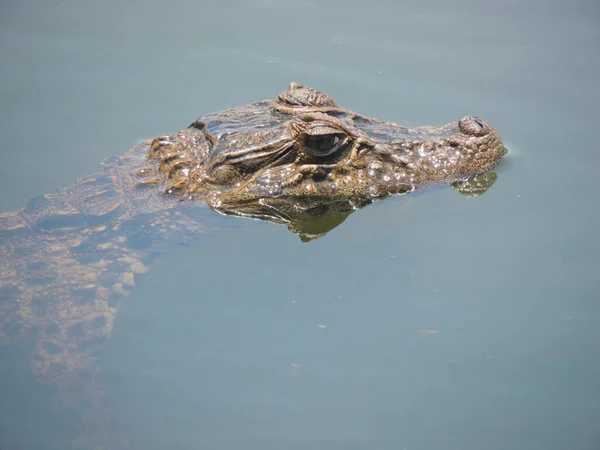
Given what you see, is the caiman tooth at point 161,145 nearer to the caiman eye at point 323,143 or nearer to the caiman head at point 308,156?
the caiman head at point 308,156

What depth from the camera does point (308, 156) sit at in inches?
200

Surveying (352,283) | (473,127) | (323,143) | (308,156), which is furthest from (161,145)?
(473,127)

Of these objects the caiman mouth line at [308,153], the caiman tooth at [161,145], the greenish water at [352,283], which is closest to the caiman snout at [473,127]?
the caiman mouth line at [308,153]

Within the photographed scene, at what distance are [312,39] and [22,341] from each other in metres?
5.79

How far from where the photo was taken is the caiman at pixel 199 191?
14.8ft

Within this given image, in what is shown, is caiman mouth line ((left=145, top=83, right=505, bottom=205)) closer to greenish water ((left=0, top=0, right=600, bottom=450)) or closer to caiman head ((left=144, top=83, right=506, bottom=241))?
caiman head ((left=144, top=83, right=506, bottom=241))

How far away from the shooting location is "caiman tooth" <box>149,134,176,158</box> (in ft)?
18.2

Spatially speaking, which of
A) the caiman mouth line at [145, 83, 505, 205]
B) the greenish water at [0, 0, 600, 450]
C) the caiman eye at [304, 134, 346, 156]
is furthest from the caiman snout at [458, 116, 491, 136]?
the caiman eye at [304, 134, 346, 156]

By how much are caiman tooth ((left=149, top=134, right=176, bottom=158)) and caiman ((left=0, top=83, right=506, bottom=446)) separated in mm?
14

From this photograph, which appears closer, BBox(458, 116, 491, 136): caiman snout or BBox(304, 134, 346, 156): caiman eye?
BBox(304, 134, 346, 156): caiman eye

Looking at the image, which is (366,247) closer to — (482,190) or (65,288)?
(482,190)

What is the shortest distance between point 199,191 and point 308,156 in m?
0.95

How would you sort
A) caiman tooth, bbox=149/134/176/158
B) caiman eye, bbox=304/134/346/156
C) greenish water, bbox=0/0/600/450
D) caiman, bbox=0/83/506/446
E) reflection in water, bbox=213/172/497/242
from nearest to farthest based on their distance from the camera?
greenish water, bbox=0/0/600/450
caiman, bbox=0/83/506/446
caiman eye, bbox=304/134/346/156
reflection in water, bbox=213/172/497/242
caiman tooth, bbox=149/134/176/158

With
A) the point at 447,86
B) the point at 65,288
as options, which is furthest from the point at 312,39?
the point at 65,288
